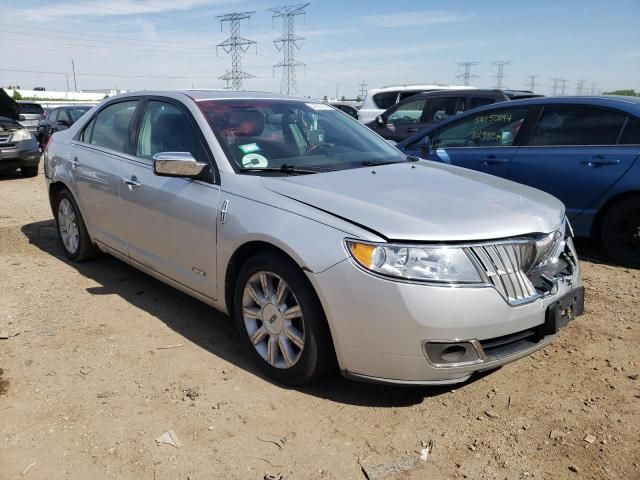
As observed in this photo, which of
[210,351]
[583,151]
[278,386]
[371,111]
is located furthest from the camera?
[371,111]

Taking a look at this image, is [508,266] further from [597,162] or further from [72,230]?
[72,230]

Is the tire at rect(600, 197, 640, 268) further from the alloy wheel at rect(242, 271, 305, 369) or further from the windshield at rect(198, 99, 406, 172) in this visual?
the alloy wheel at rect(242, 271, 305, 369)

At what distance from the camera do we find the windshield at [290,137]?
3553 millimetres

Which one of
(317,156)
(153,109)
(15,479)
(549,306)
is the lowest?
(15,479)

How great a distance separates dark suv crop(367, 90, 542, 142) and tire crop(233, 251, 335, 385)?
23.7 ft

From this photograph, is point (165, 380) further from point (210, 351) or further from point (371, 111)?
point (371, 111)

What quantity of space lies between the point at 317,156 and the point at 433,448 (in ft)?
6.48

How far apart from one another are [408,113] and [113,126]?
6.94 metres

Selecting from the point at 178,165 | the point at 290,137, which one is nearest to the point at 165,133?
the point at 178,165

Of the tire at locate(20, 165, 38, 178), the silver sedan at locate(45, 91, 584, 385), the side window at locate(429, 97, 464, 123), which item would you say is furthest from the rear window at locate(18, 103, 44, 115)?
the silver sedan at locate(45, 91, 584, 385)

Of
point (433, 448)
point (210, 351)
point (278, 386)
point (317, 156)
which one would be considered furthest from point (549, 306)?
point (210, 351)

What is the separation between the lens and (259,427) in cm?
277

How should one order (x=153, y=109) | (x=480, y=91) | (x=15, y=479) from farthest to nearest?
(x=480, y=91) < (x=153, y=109) < (x=15, y=479)

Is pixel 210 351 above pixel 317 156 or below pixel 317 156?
below
